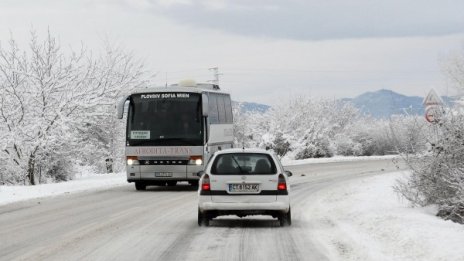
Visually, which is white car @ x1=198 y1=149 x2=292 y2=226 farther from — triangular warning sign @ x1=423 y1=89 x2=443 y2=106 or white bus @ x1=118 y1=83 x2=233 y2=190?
white bus @ x1=118 y1=83 x2=233 y2=190

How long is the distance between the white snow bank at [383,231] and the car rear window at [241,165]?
1.44 meters

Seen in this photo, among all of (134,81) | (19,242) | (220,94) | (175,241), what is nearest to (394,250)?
(175,241)

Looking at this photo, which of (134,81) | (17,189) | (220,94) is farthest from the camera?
(134,81)

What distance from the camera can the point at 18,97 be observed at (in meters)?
29.8

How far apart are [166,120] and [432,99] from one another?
1004 cm

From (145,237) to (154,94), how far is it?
44.0 feet

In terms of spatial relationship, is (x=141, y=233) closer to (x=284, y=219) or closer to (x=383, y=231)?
(x=284, y=219)

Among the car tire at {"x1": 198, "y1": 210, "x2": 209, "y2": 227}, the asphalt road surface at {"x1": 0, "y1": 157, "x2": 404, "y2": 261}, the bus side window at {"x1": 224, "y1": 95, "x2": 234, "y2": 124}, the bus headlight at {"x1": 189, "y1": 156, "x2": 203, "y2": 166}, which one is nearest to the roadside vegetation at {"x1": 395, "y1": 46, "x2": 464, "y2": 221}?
the asphalt road surface at {"x1": 0, "y1": 157, "x2": 404, "y2": 261}

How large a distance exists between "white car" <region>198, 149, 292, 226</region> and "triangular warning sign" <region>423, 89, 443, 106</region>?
17.8ft

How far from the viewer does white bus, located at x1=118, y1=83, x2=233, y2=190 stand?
24.7 meters

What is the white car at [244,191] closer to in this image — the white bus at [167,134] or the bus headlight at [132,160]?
the white bus at [167,134]

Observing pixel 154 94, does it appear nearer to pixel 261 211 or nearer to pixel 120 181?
pixel 120 181

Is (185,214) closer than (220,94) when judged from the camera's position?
Yes

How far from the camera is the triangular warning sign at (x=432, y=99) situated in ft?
57.7
